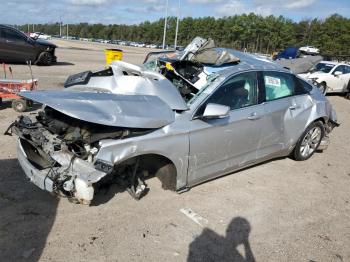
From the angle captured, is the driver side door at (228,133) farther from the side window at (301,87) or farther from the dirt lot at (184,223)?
the side window at (301,87)

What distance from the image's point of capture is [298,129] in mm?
5535

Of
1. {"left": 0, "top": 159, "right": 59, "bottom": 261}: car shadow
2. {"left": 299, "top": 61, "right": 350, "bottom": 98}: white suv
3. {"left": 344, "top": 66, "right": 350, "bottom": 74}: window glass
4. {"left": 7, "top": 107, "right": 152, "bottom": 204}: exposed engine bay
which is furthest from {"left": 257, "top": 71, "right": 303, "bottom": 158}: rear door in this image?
{"left": 344, "top": 66, "right": 350, "bottom": 74}: window glass

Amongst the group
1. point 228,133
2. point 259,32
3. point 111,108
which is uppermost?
point 259,32

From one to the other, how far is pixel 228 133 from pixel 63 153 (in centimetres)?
198

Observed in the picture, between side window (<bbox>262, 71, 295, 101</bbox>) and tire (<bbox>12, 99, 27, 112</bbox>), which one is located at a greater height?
side window (<bbox>262, 71, 295, 101</bbox>)

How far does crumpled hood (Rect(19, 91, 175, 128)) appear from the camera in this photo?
11.4ft

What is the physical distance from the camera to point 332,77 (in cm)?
1502

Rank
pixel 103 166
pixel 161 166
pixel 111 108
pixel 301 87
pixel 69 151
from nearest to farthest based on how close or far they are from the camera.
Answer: pixel 103 166, pixel 111 108, pixel 69 151, pixel 161 166, pixel 301 87

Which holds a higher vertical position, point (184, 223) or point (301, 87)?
point (301, 87)

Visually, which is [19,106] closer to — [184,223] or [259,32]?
[184,223]

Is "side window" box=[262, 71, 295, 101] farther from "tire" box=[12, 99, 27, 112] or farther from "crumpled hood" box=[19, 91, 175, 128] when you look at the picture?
"tire" box=[12, 99, 27, 112]

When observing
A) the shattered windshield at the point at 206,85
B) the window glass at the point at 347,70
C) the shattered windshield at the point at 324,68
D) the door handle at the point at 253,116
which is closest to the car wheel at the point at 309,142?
the door handle at the point at 253,116

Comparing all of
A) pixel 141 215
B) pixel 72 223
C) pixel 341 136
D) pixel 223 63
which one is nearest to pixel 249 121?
pixel 223 63

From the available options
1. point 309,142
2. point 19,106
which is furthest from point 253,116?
point 19,106
